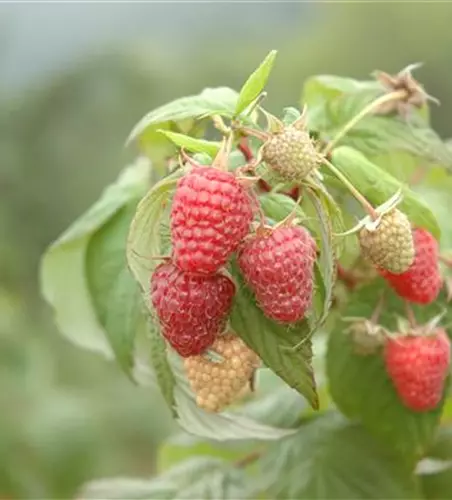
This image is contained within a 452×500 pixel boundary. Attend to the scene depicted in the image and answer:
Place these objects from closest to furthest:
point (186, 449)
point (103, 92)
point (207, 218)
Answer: point (207, 218), point (186, 449), point (103, 92)

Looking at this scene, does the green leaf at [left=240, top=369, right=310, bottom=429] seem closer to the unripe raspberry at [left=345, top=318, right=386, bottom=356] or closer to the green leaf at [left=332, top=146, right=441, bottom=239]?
the unripe raspberry at [left=345, top=318, right=386, bottom=356]

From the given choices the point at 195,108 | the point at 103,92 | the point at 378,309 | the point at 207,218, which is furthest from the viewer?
the point at 103,92

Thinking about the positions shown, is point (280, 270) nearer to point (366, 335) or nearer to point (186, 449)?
point (366, 335)

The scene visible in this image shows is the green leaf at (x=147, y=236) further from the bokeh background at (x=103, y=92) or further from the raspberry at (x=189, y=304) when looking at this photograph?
the bokeh background at (x=103, y=92)

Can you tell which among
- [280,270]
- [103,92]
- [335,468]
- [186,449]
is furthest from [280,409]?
[103,92]

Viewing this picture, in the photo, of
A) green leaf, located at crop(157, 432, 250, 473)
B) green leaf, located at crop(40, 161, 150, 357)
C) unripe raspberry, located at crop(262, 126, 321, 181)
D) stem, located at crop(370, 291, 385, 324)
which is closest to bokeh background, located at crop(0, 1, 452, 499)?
green leaf, located at crop(157, 432, 250, 473)

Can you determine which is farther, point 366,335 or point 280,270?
point 366,335
